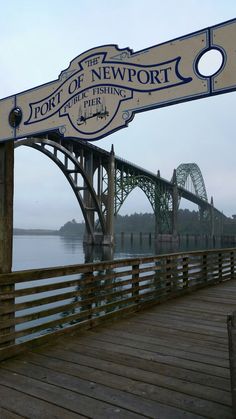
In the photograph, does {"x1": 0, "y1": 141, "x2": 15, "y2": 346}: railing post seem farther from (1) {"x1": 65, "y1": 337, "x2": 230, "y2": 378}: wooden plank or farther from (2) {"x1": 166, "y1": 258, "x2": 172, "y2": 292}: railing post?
(2) {"x1": 166, "y1": 258, "x2": 172, "y2": 292}: railing post

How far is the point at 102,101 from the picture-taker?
4.53 m

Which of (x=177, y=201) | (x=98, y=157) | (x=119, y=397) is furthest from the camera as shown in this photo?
(x=177, y=201)

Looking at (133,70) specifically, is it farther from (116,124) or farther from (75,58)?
(75,58)

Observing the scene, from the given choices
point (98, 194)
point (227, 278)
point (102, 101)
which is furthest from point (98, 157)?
point (102, 101)

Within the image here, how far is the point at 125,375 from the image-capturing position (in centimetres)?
388

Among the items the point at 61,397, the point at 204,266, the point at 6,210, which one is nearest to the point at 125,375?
the point at 61,397

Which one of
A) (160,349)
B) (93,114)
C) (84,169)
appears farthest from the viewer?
(84,169)

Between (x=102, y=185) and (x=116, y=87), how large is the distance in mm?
44841

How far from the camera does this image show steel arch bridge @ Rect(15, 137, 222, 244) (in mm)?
36562

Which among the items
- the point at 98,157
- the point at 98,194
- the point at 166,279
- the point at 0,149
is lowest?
the point at 166,279

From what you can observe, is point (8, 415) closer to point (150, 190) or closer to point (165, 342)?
point (165, 342)

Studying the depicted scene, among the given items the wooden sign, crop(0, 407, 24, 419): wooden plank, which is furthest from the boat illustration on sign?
crop(0, 407, 24, 419): wooden plank

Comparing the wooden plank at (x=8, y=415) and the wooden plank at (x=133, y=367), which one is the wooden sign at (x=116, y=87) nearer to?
the wooden plank at (x=133, y=367)

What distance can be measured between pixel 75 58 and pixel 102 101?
2.74ft
